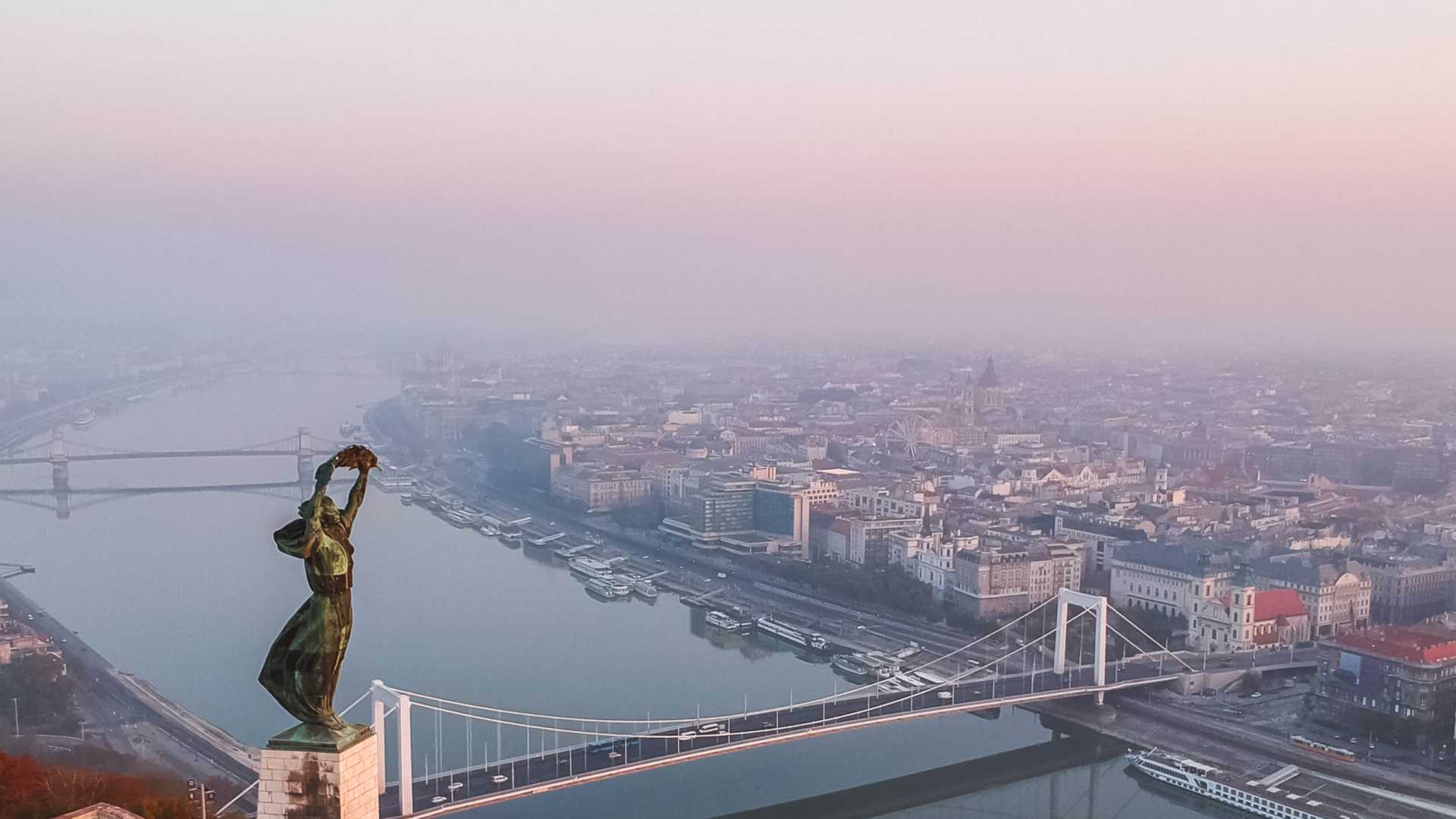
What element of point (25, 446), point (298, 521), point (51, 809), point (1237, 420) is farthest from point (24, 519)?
point (1237, 420)

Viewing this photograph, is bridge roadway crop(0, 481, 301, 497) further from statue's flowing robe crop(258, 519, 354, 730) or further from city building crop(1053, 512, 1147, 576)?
statue's flowing robe crop(258, 519, 354, 730)

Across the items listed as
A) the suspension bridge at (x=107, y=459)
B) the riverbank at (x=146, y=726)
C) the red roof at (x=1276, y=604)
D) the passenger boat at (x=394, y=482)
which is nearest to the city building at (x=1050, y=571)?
the red roof at (x=1276, y=604)

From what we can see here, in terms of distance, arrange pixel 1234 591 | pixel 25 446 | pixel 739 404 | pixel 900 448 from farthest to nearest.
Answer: pixel 739 404, pixel 900 448, pixel 25 446, pixel 1234 591

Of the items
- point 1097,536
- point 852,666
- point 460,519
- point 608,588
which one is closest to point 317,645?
point 852,666

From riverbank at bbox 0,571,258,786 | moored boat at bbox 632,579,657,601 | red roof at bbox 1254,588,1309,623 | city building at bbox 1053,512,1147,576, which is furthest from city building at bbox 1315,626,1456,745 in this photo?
riverbank at bbox 0,571,258,786

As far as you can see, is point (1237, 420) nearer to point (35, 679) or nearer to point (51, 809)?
point (35, 679)

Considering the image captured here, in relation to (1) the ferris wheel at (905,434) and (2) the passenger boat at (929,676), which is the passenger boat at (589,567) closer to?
(2) the passenger boat at (929,676)
